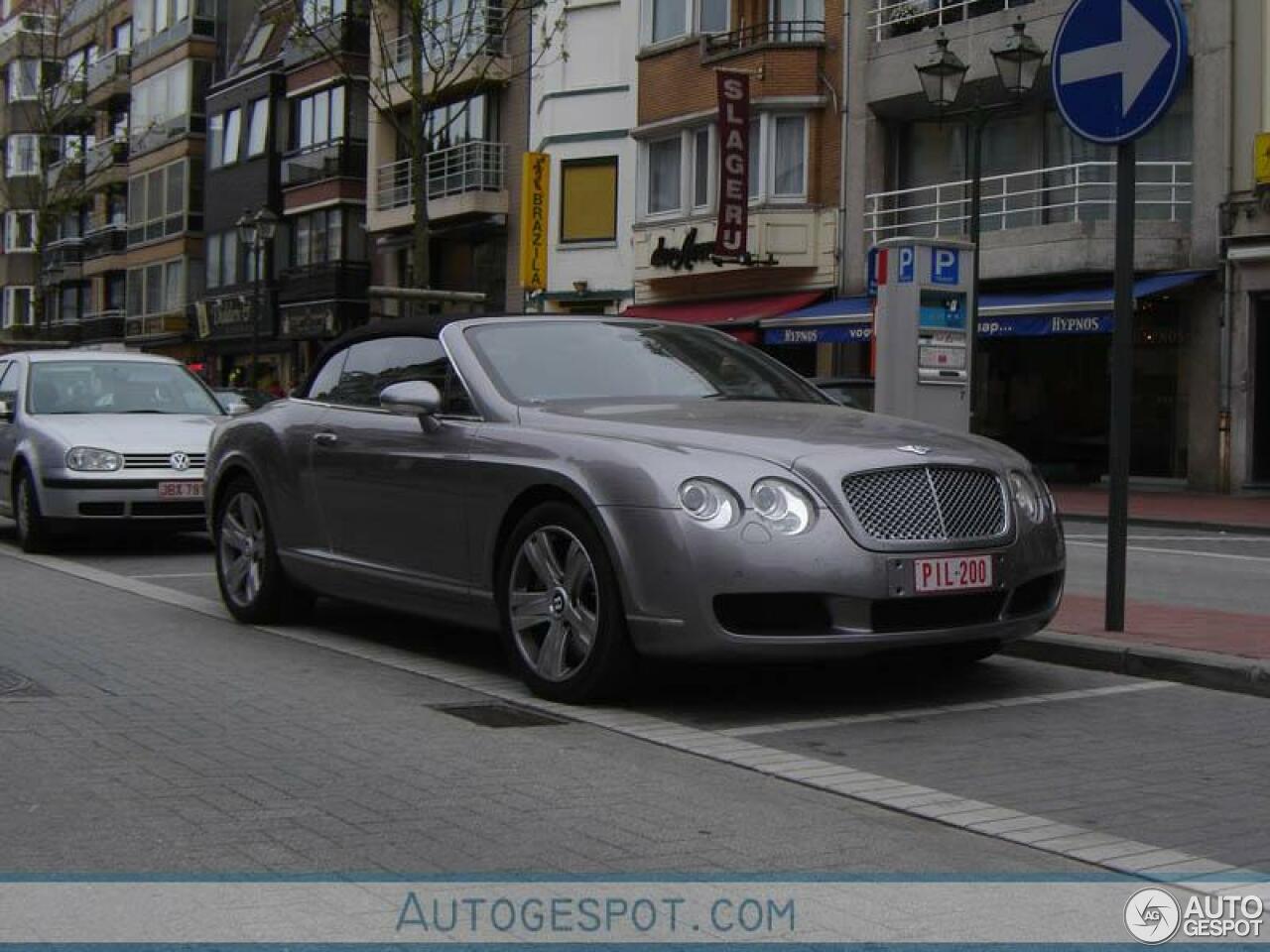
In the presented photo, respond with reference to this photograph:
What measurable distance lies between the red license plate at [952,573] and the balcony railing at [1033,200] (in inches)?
808

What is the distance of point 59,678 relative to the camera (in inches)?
284

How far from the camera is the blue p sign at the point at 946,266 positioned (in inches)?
537

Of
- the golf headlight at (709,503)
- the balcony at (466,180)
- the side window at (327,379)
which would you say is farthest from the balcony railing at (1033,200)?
the golf headlight at (709,503)

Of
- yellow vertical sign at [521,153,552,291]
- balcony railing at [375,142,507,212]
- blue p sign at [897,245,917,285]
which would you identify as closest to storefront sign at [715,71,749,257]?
yellow vertical sign at [521,153,552,291]

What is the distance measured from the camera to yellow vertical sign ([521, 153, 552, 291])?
1419 inches

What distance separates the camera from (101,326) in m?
63.2

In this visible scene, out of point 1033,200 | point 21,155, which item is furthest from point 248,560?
point 21,155

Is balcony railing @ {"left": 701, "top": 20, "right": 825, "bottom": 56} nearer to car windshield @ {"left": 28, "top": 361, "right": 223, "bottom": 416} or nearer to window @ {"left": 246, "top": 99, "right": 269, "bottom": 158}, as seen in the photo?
car windshield @ {"left": 28, "top": 361, "right": 223, "bottom": 416}

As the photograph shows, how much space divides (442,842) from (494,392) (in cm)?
304

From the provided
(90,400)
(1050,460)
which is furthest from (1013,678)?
(1050,460)

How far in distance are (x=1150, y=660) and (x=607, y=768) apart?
2819 mm

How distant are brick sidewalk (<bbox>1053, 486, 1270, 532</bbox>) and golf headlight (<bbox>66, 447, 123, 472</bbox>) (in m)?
10.7

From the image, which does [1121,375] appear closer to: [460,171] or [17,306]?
[460,171]

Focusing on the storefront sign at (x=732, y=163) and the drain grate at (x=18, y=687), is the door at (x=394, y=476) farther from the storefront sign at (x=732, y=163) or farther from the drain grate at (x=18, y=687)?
the storefront sign at (x=732, y=163)
